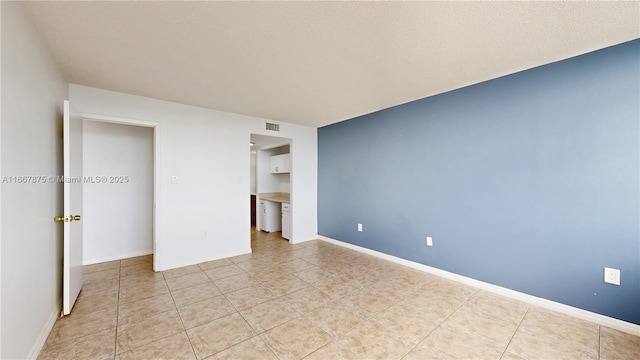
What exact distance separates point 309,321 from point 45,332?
2042 mm

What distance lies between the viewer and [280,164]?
5.98 meters

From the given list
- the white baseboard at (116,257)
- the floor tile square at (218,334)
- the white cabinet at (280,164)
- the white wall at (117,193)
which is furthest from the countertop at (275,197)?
the floor tile square at (218,334)

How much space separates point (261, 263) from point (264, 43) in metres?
2.90

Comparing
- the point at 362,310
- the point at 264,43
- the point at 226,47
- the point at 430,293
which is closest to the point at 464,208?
the point at 430,293

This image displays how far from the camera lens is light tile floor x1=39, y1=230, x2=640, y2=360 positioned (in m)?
1.82

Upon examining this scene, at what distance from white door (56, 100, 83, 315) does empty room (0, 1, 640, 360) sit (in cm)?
3

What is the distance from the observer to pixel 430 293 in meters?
2.72

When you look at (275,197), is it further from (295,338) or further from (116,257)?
(295,338)

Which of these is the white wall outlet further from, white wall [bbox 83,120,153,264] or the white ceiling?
white wall [bbox 83,120,153,264]

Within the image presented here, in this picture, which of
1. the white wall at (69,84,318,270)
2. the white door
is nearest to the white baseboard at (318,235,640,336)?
the white wall at (69,84,318,270)

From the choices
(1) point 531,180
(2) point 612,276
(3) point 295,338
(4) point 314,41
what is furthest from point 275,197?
(2) point 612,276

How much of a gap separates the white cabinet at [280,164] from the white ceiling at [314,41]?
2.86 m

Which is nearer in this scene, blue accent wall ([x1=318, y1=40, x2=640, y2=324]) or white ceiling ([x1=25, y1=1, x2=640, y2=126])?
white ceiling ([x1=25, y1=1, x2=640, y2=126])

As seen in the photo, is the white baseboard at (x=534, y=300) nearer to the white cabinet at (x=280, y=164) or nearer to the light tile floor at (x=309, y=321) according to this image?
the light tile floor at (x=309, y=321)
